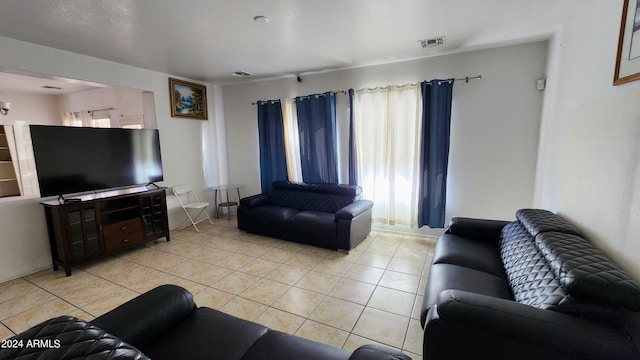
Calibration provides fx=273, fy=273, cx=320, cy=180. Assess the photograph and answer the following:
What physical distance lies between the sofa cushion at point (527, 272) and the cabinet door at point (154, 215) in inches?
161

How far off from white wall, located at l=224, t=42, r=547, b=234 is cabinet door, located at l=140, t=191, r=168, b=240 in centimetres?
336

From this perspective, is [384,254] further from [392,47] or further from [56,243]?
[56,243]

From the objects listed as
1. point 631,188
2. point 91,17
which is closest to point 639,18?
point 631,188

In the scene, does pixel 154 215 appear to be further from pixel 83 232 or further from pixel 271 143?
pixel 271 143

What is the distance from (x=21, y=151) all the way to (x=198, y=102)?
129 inches

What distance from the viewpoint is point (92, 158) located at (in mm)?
3252

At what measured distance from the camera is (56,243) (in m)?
3.06

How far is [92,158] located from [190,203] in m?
1.63

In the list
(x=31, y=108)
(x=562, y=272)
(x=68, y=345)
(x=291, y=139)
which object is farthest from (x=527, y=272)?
(x=31, y=108)

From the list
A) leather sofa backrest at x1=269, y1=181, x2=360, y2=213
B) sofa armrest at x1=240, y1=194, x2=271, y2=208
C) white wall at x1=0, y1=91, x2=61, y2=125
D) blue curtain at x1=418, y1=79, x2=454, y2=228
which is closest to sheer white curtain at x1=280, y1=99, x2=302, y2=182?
leather sofa backrest at x1=269, y1=181, x2=360, y2=213

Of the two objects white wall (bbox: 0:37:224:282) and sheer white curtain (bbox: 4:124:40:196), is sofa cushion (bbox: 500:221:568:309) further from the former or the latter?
sheer white curtain (bbox: 4:124:40:196)

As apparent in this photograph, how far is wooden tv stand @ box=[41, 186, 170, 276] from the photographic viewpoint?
2.96m

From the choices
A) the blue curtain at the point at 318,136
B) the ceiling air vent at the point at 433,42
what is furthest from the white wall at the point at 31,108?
the ceiling air vent at the point at 433,42

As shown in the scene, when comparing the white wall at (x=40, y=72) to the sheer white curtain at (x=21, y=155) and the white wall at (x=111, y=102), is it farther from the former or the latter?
the sheer white curtain at (x=21, y=155)
